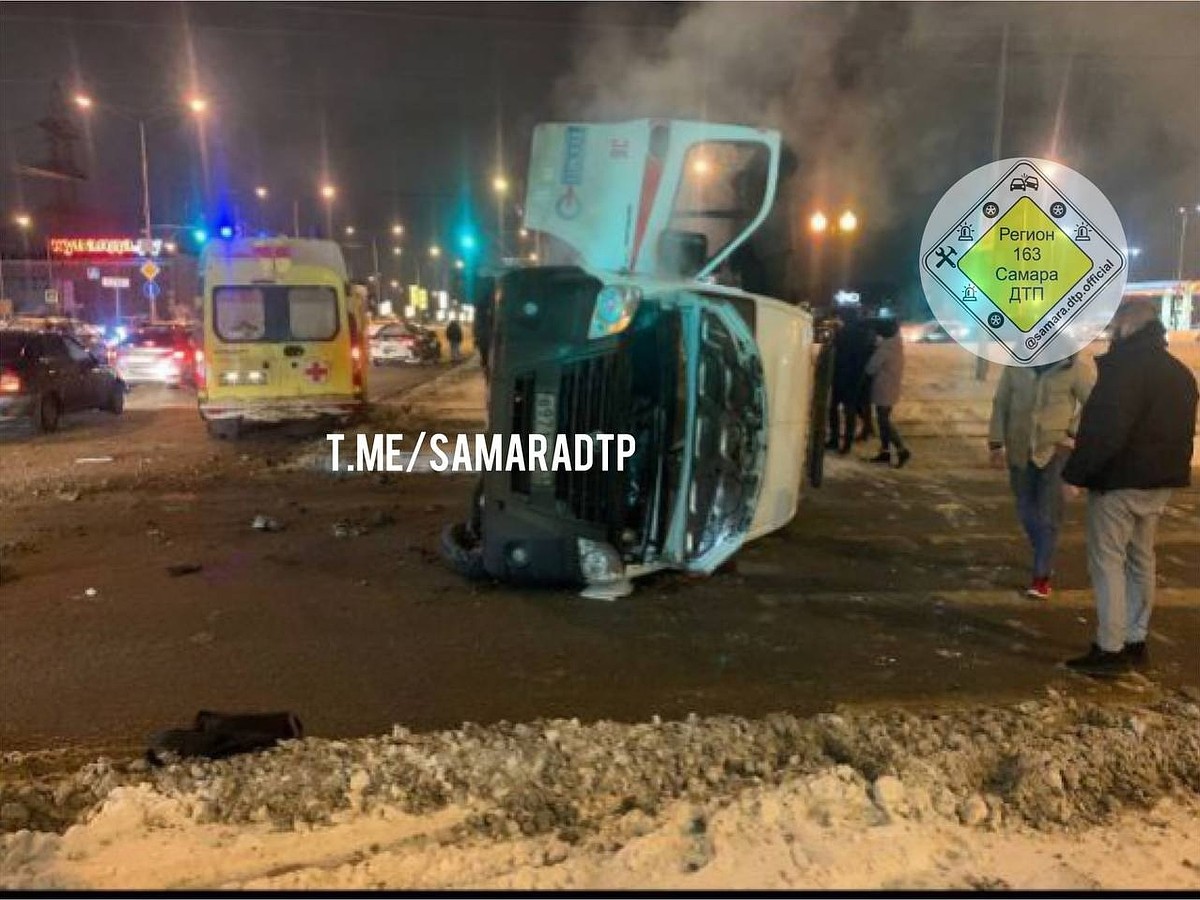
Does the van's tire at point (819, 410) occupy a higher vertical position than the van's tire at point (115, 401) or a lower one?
higher

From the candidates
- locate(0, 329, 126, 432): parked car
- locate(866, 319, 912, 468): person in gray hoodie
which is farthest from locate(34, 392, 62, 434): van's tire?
locate(866, 319, 912, 468): person in gray hoodie

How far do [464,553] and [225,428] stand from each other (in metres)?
7.72

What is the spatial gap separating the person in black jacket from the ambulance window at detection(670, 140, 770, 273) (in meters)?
3.62

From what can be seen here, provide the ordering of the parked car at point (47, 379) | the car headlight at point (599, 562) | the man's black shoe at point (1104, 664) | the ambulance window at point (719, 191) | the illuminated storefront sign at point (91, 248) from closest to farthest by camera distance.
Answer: the man's black shoe at point (1104, 664)
the car headlight at point (599, 562)
the ambulance window at point (719, 191)
the parked car at point (47, 379)
the illuminated storefront sign at point (91, 248)

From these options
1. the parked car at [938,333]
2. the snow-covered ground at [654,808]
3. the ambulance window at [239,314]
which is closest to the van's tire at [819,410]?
the snow-covered ground at [654,808]

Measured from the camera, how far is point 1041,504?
5520 mm

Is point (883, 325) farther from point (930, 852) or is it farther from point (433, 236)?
point (433, 236)

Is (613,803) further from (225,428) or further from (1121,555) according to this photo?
(225,428)

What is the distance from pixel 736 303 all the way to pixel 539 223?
258cm

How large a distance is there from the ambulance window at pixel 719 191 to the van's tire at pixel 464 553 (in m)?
2.75

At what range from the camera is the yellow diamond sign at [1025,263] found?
12008 mm

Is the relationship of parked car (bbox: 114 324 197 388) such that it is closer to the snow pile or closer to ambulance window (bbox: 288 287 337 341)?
ambulance window (bbox: 288 287 337 341)

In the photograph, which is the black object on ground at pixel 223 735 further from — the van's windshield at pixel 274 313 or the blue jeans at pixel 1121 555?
the van's windshield at pixel 274 313

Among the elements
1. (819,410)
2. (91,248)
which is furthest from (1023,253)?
(91,248)
